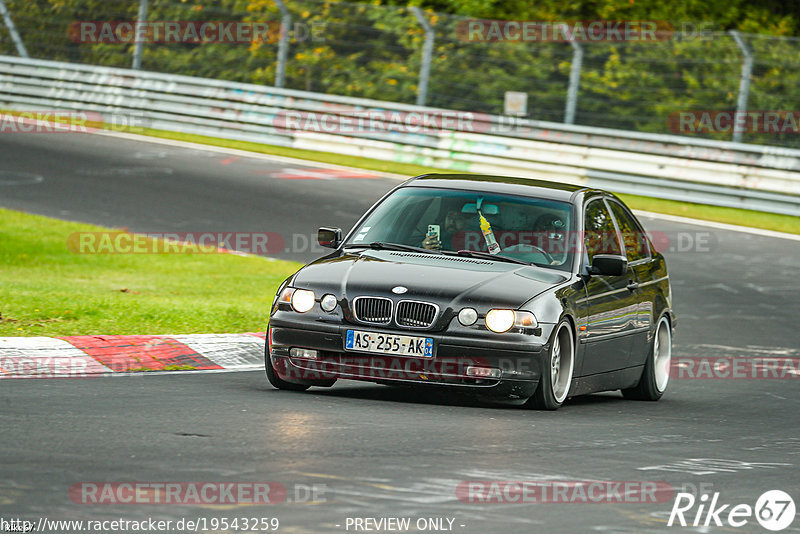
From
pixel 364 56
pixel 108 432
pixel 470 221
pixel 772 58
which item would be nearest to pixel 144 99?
pixel 364 56

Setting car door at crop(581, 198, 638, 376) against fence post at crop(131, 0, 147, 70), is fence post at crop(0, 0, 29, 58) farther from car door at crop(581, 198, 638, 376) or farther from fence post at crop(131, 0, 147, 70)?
car door at crop(581, 198, 638, 376)

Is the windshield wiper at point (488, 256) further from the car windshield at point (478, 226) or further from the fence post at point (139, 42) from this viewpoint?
the fence post at point (139, 42)

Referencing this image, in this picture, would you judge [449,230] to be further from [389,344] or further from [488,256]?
[389,344]

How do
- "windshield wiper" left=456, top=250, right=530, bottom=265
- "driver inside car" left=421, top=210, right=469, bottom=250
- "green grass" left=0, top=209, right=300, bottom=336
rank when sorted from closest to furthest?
1. "windshield wiper" left=456, top=250, right=530, bottom=265
2. "driver inside car" left=421, top=210, right=469, bottom=250
3. "green grass" left=0, top=209, right=300, bottom=336

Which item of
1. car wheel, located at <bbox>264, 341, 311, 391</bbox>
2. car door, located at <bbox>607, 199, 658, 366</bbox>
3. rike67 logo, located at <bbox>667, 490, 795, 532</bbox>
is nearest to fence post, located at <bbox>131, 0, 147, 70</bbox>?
car door, located at <bbox>607, 199, 658, 366</bbox>

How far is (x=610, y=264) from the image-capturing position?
31.6 feet

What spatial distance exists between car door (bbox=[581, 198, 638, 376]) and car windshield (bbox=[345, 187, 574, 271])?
276 mm

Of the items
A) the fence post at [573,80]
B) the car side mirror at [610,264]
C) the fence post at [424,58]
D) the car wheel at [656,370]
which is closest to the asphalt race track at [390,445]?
the car wheel at [656,370]

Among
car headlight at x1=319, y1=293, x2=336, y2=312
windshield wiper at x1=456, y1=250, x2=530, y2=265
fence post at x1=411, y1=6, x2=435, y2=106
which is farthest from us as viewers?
fence post at x1=411, y1=6, x2=435, y2=106

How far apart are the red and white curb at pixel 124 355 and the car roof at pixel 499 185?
1972 millimetres

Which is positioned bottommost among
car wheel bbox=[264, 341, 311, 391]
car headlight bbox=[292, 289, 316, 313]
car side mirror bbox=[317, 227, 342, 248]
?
car wheel bbox=[264, 341, 311, 391]

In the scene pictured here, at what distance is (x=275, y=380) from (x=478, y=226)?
1.72 meters

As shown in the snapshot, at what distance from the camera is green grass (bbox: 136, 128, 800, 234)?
74.8 feet

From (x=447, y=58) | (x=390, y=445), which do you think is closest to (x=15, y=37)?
(x=447, y=58)
